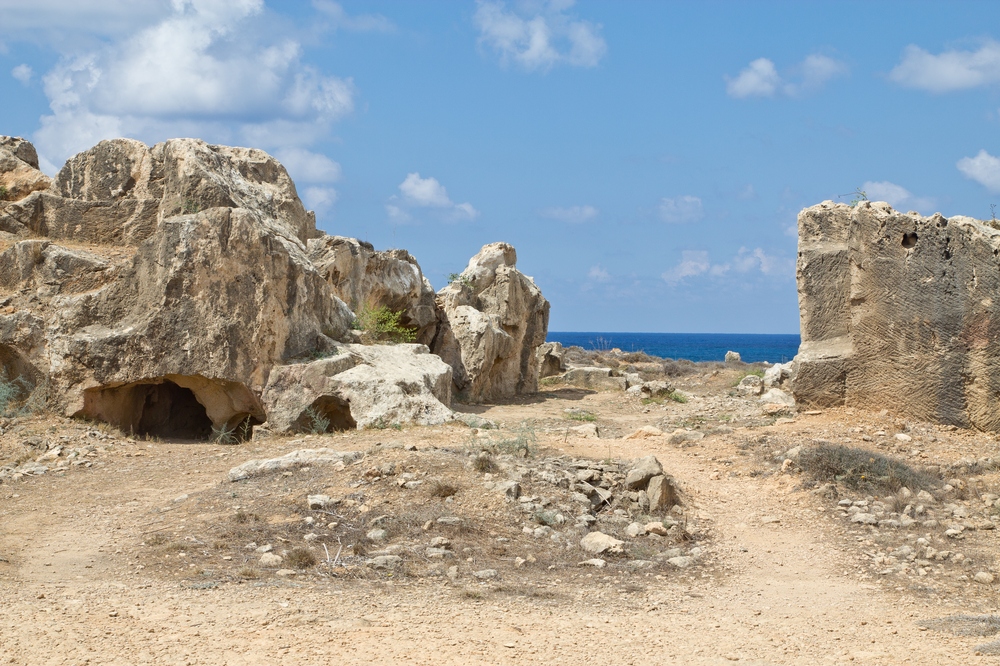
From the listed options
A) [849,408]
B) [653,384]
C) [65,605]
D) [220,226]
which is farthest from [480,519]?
[653,384]

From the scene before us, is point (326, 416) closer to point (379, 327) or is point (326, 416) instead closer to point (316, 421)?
point (316, 421)

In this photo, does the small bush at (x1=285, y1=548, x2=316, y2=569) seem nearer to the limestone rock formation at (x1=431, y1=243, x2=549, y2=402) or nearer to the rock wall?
the rock wall

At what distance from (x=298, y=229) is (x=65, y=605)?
11.4m

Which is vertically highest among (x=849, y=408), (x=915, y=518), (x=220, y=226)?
(x=220, y=226)

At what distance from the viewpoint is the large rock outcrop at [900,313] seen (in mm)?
10781

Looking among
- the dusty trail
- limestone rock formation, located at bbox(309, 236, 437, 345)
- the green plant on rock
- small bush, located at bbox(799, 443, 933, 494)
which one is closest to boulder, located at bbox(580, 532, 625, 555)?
the dusty trail

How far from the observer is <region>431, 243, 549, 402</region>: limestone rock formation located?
63.6ft

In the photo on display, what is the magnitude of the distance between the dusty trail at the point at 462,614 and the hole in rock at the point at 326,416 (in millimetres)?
4207

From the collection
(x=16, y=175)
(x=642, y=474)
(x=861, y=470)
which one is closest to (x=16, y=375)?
(x=16, y=175)

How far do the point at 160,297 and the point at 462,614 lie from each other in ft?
26.9

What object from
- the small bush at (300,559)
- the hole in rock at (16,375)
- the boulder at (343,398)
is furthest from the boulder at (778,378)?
the small bush at (300,559)

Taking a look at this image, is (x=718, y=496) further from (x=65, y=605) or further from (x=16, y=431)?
(x=16, y=431)

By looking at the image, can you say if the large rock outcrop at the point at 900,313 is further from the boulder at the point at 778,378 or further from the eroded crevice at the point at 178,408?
the boulder at the point at 778,378

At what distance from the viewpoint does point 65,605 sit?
5824 millimetres
